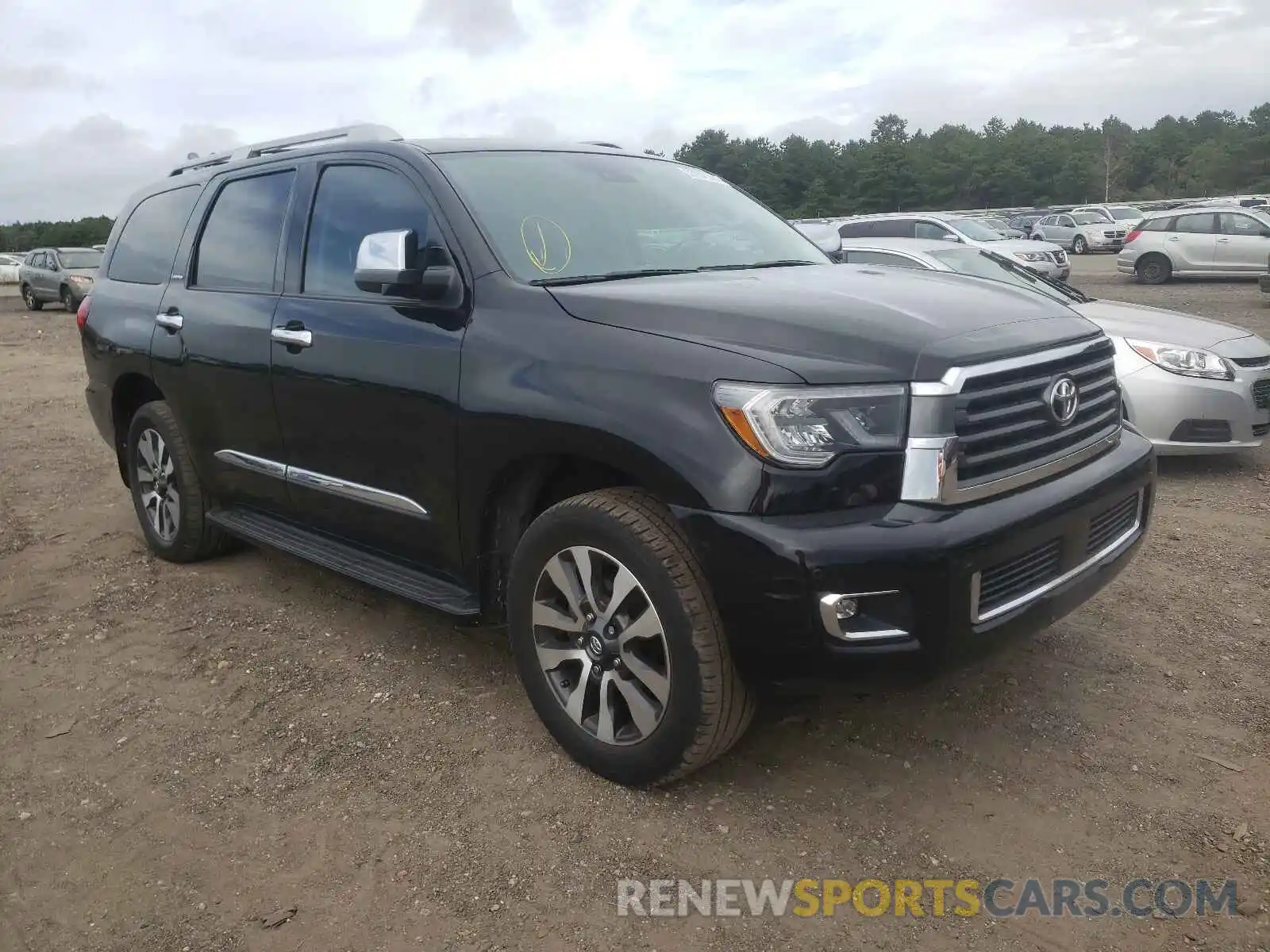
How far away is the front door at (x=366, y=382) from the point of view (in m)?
3.29

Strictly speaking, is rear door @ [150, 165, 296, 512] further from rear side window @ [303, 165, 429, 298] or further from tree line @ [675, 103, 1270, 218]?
tree line @ [675, 103, 1270, 218]

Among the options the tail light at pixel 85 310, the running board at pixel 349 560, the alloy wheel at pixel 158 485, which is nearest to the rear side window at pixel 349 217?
the running board at pixel 349 560

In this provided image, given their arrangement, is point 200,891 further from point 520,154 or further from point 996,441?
point 520,154

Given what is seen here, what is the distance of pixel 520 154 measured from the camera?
12.4 ft

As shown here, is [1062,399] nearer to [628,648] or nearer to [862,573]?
[862,573]

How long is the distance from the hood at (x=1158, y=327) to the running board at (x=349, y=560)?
179 inches

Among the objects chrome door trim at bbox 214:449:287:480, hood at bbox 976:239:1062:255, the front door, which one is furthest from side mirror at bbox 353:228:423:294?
hood at bbox 976:239:1062:255

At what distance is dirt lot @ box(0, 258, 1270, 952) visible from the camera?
2.48 meters

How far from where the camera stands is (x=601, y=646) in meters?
2.88

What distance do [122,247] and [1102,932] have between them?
533 cm

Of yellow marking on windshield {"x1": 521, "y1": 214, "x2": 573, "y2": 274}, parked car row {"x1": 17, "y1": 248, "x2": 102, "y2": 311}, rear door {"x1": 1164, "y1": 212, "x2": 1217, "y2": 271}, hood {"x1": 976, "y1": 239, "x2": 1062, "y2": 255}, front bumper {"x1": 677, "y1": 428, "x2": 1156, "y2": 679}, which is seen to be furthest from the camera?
parked car row {"x1": 17, "y1": 248, "x2": 102, "y2": 311}

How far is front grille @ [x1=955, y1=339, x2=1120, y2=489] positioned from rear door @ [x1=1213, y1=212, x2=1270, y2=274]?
1944cm

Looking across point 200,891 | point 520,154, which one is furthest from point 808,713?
point 520,154

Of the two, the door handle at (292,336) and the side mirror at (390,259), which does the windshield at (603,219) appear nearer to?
the side mirror at (390,259)
